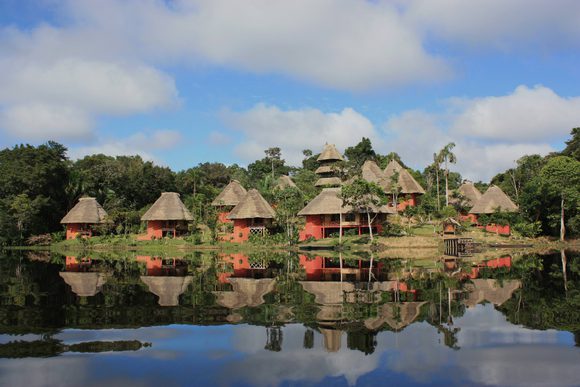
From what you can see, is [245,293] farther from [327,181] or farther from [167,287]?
[327,181]

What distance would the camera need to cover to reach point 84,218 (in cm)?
5212

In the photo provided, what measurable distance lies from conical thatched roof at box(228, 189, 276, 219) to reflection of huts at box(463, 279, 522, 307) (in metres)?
28.6

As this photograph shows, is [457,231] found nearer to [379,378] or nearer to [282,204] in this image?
[282,204]

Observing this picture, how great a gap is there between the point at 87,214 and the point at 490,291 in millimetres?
45040

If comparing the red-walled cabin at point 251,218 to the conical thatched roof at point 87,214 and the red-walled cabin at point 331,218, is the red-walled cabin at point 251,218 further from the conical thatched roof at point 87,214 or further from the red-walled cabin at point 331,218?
A: the conical thatched roof at point 87,214

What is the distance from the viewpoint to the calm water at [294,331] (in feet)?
28.2

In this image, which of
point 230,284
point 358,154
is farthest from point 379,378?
point 358,154

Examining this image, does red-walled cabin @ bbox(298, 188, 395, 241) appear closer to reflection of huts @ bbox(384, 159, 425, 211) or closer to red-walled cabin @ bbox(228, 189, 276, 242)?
red-walled cabin @ bbox(228, 189, 276, 242)

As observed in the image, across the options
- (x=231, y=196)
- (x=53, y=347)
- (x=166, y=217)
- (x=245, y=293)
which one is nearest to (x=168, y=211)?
(x=166, y=217)

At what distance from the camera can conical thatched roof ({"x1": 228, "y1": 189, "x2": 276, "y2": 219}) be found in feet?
155

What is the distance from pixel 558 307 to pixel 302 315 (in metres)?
7.50

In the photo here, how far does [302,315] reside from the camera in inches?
523

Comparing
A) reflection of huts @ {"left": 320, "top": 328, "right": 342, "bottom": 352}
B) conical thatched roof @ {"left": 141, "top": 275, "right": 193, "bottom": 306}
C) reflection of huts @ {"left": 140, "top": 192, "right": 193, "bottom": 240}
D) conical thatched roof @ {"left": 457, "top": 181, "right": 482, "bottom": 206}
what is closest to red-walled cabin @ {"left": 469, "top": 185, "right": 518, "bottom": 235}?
conical thatched roof @ {"left": 457, "top": 181, "right": 482, "bottom": 206}

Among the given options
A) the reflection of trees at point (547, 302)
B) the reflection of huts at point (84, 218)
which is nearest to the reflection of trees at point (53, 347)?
the reflection of trees at point (547, 302)
